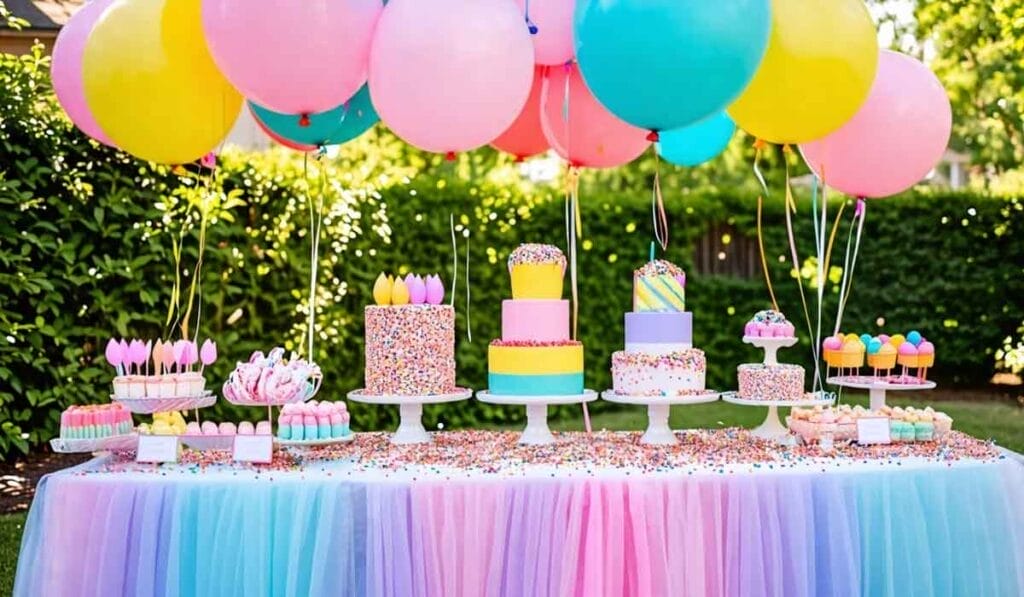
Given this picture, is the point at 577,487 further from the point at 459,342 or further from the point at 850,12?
the point at 459,342

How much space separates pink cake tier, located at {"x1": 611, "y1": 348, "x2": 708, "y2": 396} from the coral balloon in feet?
3.89

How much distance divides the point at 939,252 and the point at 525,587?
754 cm

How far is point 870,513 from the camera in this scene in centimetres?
353

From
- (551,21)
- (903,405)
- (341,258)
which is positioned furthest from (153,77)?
(903,405)

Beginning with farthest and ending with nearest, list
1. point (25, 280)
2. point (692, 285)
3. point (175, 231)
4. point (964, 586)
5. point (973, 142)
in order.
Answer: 1. point (973, 142)
2. point (692, 285)
3. point (175, 231)
4. point (25, 280)
5. point (964, 586)

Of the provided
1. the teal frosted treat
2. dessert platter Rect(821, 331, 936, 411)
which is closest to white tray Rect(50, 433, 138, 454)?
dessert platter Rect(821, 331, 936, 411)

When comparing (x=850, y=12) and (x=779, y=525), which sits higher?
(x=850, y=12)

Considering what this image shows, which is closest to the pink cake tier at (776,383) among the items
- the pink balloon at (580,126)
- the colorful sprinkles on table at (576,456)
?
the colorful sprinkles on table at (576,456)

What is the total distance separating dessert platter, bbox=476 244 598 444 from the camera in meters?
3.81

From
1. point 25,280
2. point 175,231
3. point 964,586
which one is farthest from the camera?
point 175,231

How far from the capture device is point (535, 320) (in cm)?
390

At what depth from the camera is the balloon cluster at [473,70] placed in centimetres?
317

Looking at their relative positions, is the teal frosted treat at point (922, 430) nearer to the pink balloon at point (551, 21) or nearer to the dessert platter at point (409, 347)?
the dessert platter at point (409, 347)

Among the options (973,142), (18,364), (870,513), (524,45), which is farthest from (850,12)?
(973,142)
